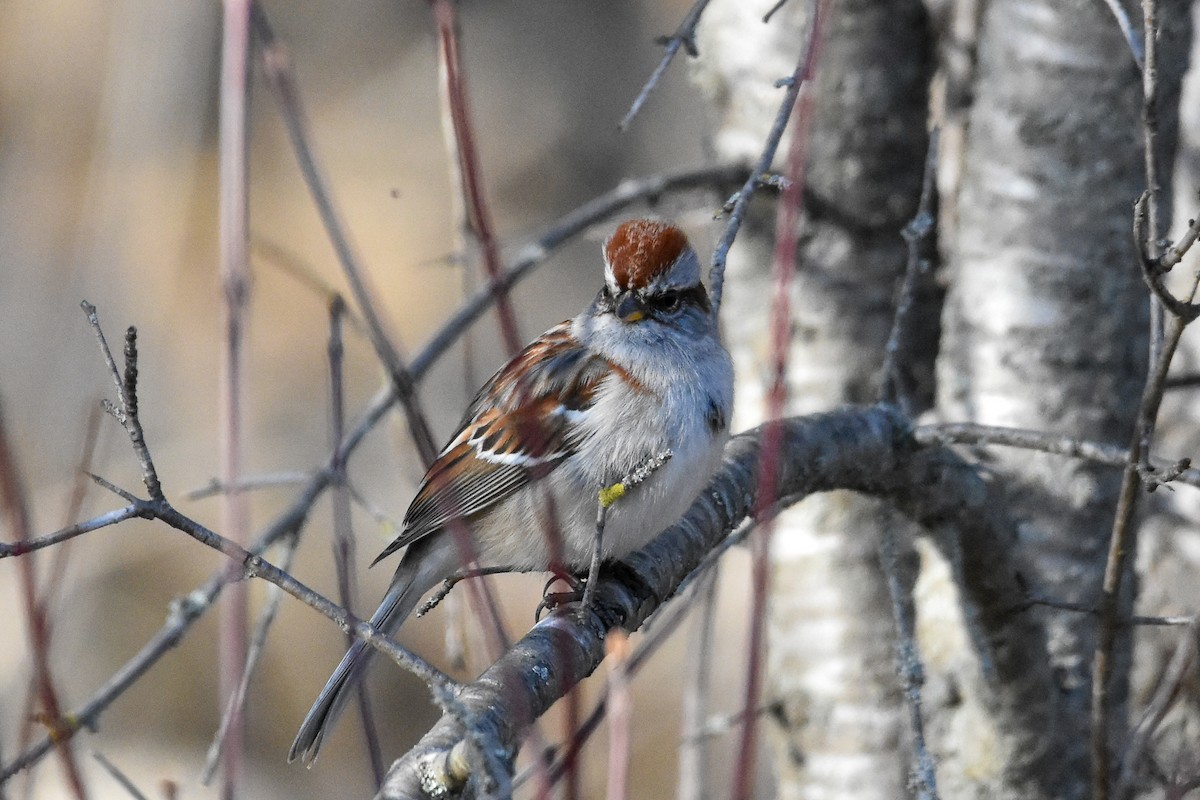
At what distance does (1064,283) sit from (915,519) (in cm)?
64

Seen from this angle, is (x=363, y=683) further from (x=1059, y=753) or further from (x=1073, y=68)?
(x=1073, y=68)

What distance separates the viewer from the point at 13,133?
7223 millimetres

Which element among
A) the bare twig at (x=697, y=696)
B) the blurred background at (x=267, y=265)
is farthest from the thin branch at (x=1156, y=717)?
the blurred background at (x=267, y=265)

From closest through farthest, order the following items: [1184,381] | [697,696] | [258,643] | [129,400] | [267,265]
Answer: [129,400] < [258,643] < [1184,381] < [697,696] < [267,265]

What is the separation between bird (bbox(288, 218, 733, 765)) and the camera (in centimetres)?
249

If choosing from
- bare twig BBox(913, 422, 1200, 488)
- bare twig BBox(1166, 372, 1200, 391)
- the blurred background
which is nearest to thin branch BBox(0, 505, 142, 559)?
bare twig BBox(913, 422, 1200, 488)

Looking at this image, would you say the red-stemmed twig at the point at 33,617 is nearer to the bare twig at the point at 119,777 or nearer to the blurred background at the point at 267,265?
the bare twig at the point at 119,777

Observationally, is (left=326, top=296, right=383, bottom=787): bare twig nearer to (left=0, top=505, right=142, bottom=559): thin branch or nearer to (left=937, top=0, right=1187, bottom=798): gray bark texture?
(left=0, top=505, right=142, bottom=559): thin branch

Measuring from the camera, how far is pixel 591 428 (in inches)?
102

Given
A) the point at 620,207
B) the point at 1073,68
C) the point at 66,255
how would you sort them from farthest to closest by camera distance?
the point at 66,255, the point at 620,207, the point at 1073,68

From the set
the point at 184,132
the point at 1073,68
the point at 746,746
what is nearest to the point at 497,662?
the point at 746,746

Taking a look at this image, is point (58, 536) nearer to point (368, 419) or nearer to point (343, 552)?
point (343, 552)

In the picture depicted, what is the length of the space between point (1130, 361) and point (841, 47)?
1053 millimetres

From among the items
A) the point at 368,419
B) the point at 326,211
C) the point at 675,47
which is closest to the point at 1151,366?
the point at 675,47
